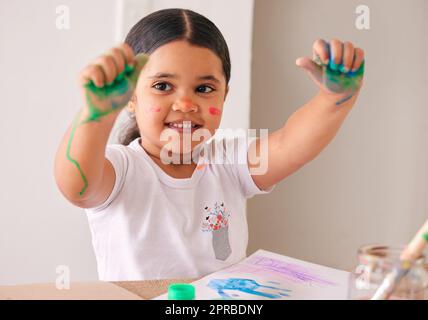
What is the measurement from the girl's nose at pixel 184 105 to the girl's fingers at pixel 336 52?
0.73 feet

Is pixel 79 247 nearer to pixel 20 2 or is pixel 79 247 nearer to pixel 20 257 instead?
pixel 20 257

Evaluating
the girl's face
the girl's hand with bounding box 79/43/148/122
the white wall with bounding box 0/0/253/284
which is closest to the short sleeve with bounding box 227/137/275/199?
the girl's face

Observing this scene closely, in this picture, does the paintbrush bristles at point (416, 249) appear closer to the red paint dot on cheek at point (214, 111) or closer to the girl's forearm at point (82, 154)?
the girl's forearm at point (82, 154)

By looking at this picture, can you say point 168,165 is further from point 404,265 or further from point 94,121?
point 404,265

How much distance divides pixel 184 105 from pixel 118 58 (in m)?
0.24

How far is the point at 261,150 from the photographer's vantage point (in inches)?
34.4

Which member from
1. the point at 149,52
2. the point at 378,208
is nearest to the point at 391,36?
the point at 378,208

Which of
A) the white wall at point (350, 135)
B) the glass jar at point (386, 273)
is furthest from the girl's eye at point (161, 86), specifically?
the white wall at point (350, 135)

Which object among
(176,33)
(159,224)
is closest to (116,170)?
(159,224)

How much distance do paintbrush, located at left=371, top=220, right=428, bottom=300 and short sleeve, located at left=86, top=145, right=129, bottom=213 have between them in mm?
436

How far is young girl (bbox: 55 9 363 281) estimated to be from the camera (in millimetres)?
766

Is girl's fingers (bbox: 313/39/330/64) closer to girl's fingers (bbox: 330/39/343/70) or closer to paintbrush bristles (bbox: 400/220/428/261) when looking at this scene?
girl's fingers (bbox: 330/39/343/70)

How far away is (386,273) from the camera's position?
0.42 meters
